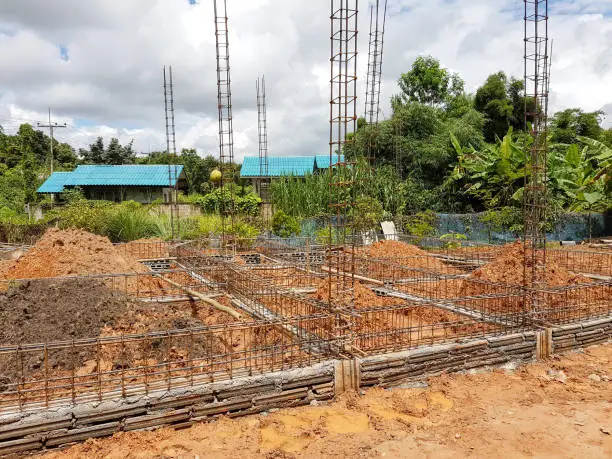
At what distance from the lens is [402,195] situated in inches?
773

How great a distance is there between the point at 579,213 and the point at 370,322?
1437 cm

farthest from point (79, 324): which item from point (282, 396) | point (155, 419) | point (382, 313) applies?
point (382, 313)

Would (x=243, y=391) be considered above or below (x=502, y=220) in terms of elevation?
below

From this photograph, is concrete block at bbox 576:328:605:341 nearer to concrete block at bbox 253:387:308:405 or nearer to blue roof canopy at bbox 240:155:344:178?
concrete block at bbox 253:387:308:405

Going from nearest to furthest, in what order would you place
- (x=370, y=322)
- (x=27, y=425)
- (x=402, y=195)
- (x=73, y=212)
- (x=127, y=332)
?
(x=27, y=425) < (x=127, y=332) < (x=370, y=322) < (x=73, y=212) < (x=402, y=195)

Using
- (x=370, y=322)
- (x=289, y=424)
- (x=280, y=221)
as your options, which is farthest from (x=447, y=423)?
(x=280, y=221)

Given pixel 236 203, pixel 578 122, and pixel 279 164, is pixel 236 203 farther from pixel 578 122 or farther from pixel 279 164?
pixel 578 122

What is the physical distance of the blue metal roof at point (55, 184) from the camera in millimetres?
25906

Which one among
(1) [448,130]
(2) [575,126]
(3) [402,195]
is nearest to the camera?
(3) [402,195]

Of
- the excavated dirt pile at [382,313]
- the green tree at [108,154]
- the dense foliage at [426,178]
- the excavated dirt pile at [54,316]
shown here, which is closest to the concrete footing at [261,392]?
the excavated dirt pile at [54,316]

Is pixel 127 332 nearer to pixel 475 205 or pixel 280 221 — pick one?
pixel 280 221

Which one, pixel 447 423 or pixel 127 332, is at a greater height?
pixel 127 332

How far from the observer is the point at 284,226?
55.2ft

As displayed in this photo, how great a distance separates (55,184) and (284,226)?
16.8 metres
